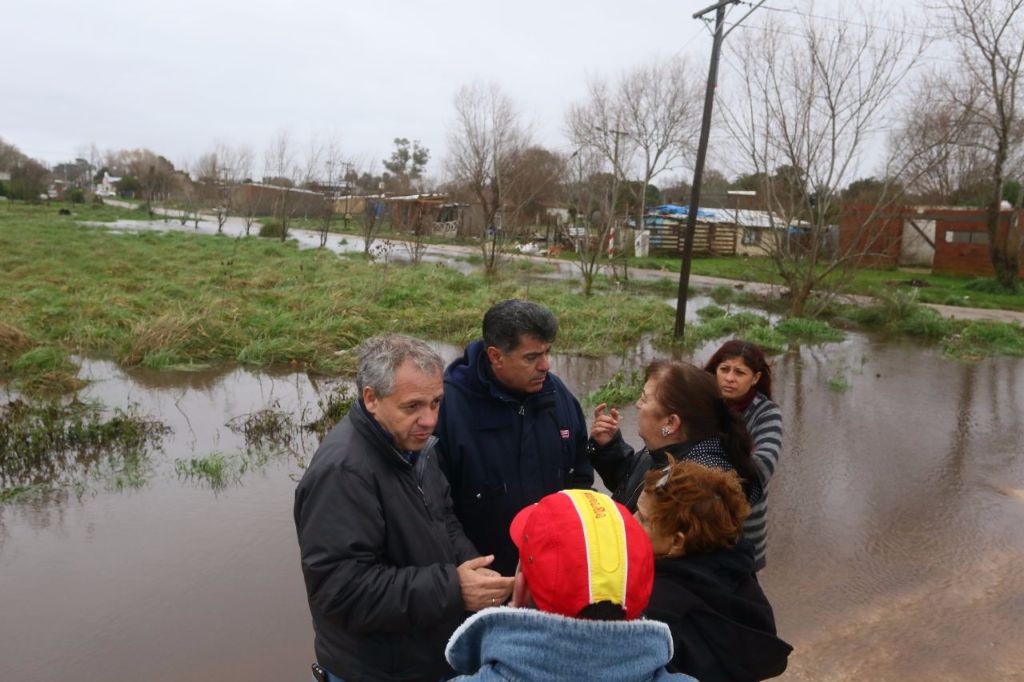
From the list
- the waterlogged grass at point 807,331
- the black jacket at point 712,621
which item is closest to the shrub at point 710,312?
the waterlogged grass at point 807,331

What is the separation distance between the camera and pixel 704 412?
8.05 feet

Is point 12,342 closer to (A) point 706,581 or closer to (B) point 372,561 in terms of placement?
(B) point 372,561

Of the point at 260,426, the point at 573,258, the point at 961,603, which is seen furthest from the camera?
the point at 573,258

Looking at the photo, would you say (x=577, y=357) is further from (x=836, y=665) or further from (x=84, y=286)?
(x=84, y=286)

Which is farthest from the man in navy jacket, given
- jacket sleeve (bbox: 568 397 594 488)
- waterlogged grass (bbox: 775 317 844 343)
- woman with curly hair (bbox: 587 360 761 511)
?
waterlogged grass (bbox: 775 317 844 343)

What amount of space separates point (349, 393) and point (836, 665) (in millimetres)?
5269

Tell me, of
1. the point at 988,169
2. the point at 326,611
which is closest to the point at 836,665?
the point at 326,611

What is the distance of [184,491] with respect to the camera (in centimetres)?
544

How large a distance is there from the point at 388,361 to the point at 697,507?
36.3 inches

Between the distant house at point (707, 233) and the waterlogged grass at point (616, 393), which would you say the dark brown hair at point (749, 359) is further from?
the distant house at point (707, 233)

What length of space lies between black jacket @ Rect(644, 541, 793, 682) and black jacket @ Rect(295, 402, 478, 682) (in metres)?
0.53

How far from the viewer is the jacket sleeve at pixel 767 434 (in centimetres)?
317

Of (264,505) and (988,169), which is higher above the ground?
(988,169)

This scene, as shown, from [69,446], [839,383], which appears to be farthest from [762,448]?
[839,383]
